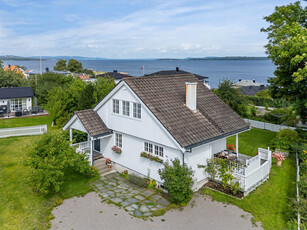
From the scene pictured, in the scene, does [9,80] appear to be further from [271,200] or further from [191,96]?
[271,200]

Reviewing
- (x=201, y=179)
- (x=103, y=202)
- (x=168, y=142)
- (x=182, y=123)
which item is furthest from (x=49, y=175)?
(x=201, y=179)

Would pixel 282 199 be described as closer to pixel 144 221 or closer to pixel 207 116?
pixel 207 116

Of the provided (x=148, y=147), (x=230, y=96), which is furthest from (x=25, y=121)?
(x=230, y=96)

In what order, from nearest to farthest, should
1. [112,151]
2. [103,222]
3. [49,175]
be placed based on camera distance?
[103,222], [49,175], [112,151]

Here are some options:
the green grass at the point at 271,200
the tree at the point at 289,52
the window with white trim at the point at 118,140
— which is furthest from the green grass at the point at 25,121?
the tree at the point at 289,52

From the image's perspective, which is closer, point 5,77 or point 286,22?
point 286,22

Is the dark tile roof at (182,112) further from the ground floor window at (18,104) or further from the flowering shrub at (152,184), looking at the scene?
the ground floor window at (18,104)

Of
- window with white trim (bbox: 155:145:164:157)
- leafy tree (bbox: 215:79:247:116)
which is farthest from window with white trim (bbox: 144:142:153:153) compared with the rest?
leafy tree (bbox: 215:79:247:116)
